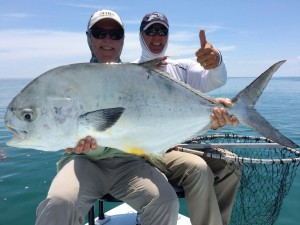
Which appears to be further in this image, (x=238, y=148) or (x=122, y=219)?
(x=122, y=219)

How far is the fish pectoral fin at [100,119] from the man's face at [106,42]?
1.26m

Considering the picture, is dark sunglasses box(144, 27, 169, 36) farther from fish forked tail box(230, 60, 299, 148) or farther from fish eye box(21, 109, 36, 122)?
fish eye box(21, 109, 36, 122)

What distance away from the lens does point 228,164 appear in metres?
3.41

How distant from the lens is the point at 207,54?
10.3 feet

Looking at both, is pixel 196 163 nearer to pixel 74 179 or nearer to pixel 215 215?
pixel 215 215

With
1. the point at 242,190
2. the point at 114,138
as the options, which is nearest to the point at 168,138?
the point at 114,138

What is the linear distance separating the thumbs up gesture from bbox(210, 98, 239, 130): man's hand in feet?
1.86

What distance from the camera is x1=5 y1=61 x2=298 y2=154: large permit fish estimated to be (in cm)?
239

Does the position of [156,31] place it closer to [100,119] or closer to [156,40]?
[156,40]

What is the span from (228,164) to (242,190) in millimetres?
667

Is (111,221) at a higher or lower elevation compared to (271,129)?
lower

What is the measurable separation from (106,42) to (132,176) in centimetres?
145

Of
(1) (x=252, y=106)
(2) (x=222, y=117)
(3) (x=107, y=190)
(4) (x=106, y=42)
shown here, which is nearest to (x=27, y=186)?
(3) (x=107, y=190)

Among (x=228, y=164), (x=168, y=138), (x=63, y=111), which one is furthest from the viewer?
(x=228, y=164)
